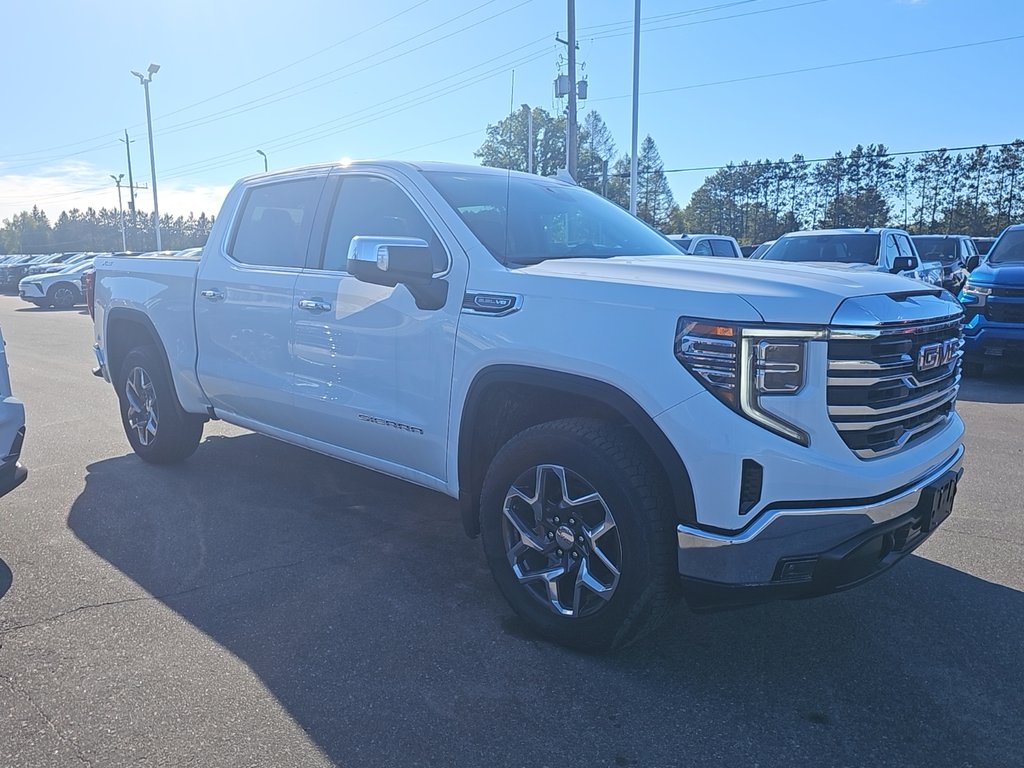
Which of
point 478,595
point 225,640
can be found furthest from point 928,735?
point 225,640

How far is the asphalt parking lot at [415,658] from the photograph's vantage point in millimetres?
2611

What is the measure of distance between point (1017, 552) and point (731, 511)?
2520 mm

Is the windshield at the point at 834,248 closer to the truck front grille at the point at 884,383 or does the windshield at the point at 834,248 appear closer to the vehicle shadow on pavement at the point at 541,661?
the vehicle shadow on pavement at the point at 541,661

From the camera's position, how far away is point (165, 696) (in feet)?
9.45

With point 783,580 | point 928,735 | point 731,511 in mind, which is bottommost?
point 928,735

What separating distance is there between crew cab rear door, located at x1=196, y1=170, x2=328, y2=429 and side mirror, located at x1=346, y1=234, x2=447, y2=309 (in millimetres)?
1011

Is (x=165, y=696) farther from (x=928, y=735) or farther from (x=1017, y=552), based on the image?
(x=1017, y=552)

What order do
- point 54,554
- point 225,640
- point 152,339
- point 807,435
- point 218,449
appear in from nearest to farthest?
point 807,435 → point 225,640 → point 54,554 → point 152,339 → point 218,449

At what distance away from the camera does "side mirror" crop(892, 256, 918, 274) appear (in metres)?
10.1

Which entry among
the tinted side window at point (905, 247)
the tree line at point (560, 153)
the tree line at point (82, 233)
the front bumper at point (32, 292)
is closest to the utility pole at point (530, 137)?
the tree line at point (560, 153)

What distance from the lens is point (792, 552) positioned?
8.57ft

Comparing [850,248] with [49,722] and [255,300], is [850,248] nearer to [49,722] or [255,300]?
[255,300]

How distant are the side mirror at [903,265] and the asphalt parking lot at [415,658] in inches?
232

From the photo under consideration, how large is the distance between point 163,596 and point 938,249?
19389 mm
